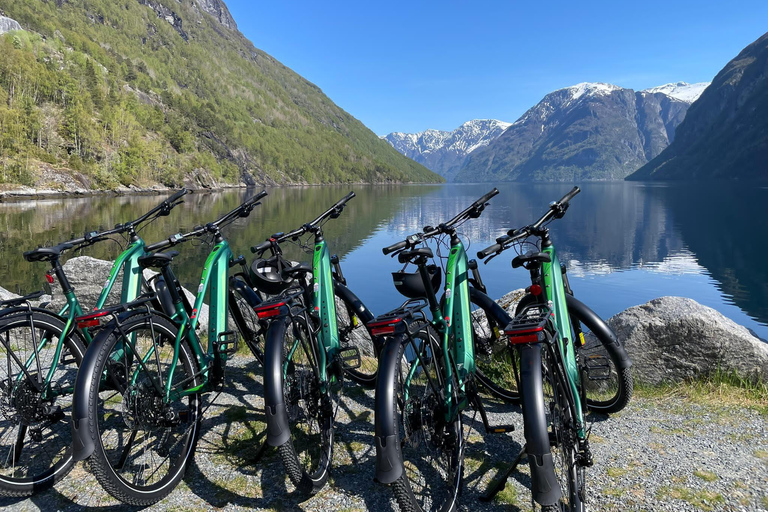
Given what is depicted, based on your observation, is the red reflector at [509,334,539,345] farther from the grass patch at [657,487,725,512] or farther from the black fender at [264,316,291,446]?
the grass patch at [657,487,725,512]

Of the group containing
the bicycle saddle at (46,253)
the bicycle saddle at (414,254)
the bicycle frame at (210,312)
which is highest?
the bicycle saddle at (46,253)

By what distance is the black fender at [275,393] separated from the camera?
3.33 m

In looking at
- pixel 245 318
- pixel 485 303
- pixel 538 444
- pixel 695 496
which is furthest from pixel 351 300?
pixel 695 496

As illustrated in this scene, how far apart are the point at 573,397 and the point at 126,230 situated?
14.5 ft

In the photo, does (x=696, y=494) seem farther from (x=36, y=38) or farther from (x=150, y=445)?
(x=36, y=38)

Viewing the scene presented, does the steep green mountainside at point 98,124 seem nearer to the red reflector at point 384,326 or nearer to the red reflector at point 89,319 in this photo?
the red reflector at point 89,319

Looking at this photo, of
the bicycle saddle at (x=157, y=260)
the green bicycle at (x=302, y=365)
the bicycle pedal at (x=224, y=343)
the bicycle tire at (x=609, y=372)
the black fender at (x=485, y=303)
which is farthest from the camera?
the black fender at (x=485, y=303)

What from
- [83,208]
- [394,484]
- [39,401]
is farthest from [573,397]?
[83,208]

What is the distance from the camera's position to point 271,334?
3646 mm

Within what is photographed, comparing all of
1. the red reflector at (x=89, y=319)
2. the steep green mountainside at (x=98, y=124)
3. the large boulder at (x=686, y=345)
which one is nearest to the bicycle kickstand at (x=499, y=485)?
the red reflector at (x=89, y=319)

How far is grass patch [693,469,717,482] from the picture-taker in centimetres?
385

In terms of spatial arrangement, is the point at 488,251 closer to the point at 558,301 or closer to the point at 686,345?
the point at 558,301

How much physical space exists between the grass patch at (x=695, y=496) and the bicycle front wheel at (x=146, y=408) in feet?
12.5

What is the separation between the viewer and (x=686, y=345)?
5934mm
